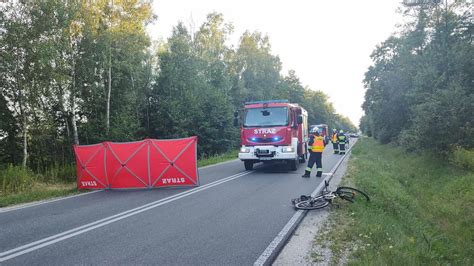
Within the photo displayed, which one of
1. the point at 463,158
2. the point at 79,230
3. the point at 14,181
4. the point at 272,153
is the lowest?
the point at 79,230

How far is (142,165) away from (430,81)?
17975 mm

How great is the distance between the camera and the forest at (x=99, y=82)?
1277cm

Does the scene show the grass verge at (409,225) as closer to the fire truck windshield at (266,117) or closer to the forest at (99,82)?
the fire truck windshield at (266,117)

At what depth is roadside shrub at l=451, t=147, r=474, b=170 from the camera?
1178cm

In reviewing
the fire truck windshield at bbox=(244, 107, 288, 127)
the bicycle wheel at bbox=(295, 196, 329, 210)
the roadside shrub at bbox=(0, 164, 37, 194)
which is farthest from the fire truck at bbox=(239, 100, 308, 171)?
the roadside shrub at bbox=(0, 164, 37, 194)

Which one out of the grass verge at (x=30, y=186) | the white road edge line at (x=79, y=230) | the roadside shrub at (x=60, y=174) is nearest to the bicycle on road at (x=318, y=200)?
the white road edge line at (x=79, y=230)

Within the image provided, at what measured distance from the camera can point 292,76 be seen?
6431 centimetres

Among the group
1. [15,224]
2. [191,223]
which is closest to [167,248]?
[191,223]

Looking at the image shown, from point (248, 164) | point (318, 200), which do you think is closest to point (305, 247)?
point (318, 200)

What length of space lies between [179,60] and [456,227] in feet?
82.5

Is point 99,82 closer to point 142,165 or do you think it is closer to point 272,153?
point 142,165

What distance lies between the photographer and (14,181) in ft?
34.3

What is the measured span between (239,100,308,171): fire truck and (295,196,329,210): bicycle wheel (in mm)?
5942

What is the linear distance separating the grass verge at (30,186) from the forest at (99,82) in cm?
76
